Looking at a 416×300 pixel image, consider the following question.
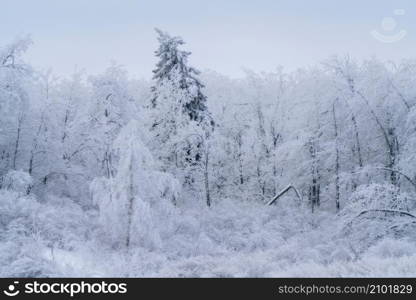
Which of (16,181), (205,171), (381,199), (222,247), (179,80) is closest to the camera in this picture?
(381,199)

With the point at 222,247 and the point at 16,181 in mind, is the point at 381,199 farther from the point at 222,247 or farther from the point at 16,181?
the point at 16,181

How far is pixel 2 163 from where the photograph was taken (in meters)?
24.0

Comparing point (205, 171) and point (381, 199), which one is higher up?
point (205, 171)

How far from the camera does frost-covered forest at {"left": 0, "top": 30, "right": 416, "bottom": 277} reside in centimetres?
1348

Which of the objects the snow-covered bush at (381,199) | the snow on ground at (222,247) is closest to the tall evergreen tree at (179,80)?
the snow on ground at (222,247)

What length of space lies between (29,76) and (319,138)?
57.3 feet

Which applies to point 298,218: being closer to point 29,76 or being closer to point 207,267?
point 207,267

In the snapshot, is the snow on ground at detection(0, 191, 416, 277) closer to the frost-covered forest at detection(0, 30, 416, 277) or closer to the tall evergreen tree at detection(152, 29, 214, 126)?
the frost-covered forest at detection(0, 30, 416, 277)

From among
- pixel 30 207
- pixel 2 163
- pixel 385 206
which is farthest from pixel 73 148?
pixel 385 206

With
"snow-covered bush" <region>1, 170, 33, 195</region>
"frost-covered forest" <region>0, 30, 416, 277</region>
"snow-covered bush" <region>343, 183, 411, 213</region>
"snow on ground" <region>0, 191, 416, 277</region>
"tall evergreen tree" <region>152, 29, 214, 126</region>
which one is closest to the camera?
"snow on ground" <region>0, 191, 416, 277</region>

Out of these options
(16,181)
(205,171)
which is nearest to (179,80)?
(205,171)

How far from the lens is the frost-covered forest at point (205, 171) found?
13.5 meters

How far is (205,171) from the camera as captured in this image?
25.5 metres

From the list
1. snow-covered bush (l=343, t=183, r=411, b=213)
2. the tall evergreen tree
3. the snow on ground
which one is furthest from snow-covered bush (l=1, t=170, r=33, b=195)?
snow-covered bush (l=343, t=183, r=411, b=213)
